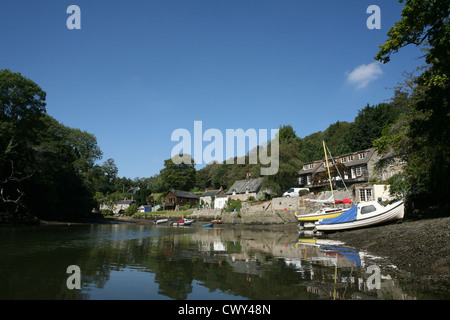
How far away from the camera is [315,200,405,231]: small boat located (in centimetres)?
2111

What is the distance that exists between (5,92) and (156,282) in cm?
4044

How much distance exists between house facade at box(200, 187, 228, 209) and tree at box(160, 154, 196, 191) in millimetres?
21788

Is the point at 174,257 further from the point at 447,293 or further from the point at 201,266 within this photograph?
the point at 447,293

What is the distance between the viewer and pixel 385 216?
21.4 metres

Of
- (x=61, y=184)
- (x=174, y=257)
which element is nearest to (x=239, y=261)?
(x=174, y=257)

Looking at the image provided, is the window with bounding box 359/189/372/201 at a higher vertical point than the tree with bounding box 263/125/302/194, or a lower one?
lower

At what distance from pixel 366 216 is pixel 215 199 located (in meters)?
61.9

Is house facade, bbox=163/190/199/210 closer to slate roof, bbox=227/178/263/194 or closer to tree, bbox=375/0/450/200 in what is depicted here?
slate roof, bbox=227/178/263/194

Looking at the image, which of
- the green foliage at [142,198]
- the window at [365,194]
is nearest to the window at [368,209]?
the window at [365,194]

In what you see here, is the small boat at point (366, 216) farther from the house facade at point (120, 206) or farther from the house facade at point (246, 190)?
the house facade at point (120, 206)

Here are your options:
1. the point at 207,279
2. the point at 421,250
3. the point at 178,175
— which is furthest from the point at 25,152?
the point at 178,175

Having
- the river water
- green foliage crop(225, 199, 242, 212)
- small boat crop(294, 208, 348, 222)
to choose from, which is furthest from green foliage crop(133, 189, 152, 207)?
the river water

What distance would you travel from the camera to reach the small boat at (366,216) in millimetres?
21109

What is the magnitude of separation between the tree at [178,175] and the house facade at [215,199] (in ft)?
71.5
